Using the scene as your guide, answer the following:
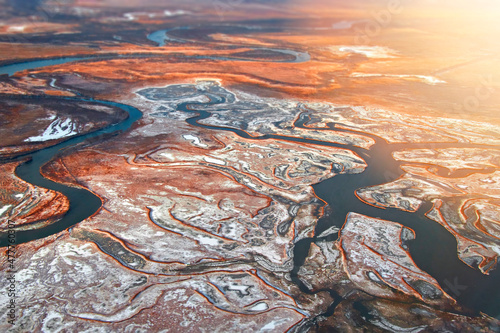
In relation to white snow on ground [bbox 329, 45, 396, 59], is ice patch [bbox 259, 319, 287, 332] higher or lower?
lower

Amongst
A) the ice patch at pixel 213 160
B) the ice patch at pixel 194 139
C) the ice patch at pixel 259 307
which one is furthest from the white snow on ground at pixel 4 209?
the ice patch at pixel 259 307

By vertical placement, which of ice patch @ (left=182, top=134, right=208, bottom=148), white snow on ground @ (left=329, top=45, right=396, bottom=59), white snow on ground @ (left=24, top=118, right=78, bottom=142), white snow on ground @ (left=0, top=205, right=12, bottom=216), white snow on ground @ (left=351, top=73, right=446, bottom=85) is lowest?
white snow on ground @ (left=0, top=205, right=12, bottom=216)

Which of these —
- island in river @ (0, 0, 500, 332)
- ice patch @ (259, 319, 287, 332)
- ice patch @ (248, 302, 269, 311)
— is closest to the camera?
ice patch @ (259, 319, 287, 332)

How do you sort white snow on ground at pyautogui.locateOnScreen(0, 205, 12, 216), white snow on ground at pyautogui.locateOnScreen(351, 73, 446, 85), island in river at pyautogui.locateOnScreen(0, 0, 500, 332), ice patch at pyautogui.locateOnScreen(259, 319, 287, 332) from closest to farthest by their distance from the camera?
ice patch at pyautogui.locateOnScreen(259, 319, 287, 332) < island in river at pyautogui.locateOnScreen(0, 0, 500, 332) < white snow on ground at pyautogui.locateOnScreen(0, 205, 12, 216) < white snow on ground at pyautogui.locateOnScreen(351, 73, 446, 85)

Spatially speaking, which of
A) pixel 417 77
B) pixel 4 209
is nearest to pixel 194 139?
pixel 4 209

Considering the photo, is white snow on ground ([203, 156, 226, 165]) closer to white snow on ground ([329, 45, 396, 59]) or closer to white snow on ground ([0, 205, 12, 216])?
white snow on ground ([0, 205, 12, 216])

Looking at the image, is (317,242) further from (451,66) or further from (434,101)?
(451,66)

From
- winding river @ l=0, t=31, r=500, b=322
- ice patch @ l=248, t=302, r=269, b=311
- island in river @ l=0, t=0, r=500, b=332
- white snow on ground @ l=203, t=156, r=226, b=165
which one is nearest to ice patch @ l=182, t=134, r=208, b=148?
island in river @ l=0, t=0, r=500, b=332

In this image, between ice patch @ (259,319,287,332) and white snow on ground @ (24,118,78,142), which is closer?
ice patch @ (259,319,287,332)

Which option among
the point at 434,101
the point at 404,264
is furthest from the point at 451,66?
the point at 404,264
